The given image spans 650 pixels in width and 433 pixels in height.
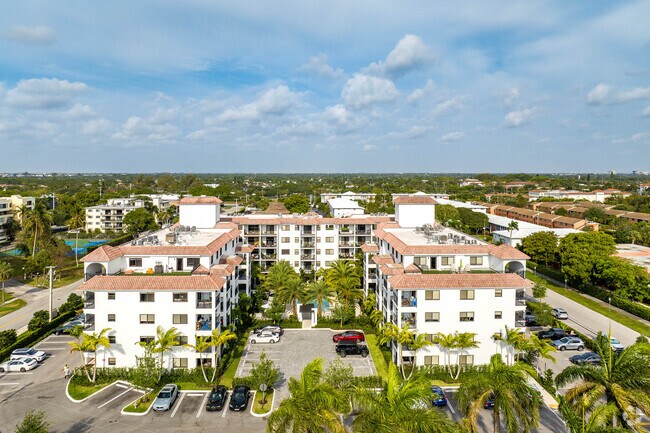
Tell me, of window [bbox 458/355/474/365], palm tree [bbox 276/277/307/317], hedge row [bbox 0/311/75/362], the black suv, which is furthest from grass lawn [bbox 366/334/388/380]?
hedge row [bbox 0/311/75/362]

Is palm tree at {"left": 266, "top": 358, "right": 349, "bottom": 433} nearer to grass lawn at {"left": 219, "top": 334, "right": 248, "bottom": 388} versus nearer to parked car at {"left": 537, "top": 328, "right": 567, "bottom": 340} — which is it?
grass lawn at {"left": 219, "top": 334, "right": 248, "bottom": 388}

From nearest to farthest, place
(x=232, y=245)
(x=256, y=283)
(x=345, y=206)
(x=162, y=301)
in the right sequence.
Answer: (x=162, y=301), (x=232, y=245), (x=256, y=283), (x=345, y=206)

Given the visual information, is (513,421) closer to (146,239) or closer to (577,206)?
(146,239)

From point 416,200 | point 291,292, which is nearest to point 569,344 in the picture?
point 416,200

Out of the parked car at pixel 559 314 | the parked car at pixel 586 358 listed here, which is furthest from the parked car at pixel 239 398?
the parked car at pixel 559 314

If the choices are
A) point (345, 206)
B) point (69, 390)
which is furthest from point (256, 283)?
point (345, 206)
